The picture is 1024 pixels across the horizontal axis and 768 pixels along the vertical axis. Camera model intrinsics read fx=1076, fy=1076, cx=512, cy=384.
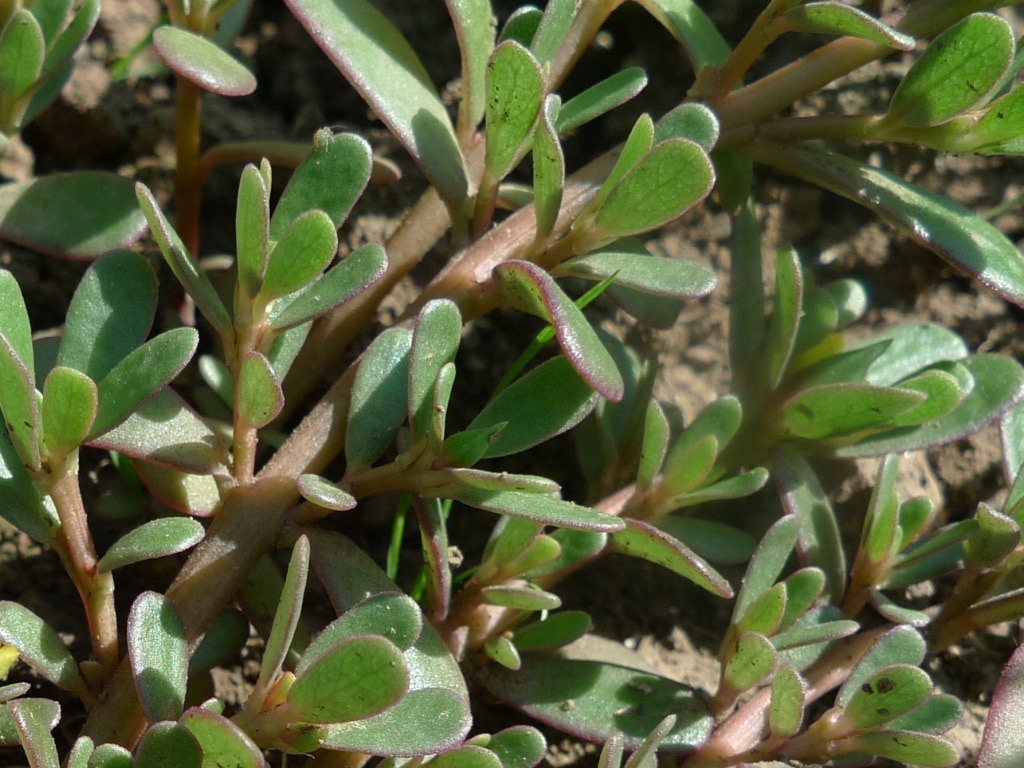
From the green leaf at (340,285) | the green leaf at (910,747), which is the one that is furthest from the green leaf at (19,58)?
the green leaf at (910,747)

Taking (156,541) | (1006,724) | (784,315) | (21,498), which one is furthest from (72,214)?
(1006,724)

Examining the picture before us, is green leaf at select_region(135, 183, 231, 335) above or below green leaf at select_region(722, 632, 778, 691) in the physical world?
above

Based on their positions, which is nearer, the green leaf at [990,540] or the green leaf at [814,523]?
the green leaf at [990,540]

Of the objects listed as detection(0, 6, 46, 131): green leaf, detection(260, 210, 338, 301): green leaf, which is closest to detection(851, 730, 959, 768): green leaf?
detection(260, 210, 338, 301): green leaf

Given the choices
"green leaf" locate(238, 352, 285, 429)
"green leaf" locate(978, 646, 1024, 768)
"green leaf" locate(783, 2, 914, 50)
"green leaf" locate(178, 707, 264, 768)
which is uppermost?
"green leaf" locate(783, 2, 914, 50)

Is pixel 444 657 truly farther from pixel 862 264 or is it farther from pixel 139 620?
pixel 862 264

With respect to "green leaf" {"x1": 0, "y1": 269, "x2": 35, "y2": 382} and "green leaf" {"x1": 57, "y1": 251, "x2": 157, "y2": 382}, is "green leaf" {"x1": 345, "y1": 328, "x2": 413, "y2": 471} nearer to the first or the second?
"green leaf" {"x1": 57, "y1": 251, "x2": 157, "y2": 382}

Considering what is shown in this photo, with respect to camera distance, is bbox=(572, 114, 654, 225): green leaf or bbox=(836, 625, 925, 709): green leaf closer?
bbox=(572, 114, 654, 225): green leaf

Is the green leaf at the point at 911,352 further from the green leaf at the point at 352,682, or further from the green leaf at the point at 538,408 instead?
the green leaf at the point at 352,682
